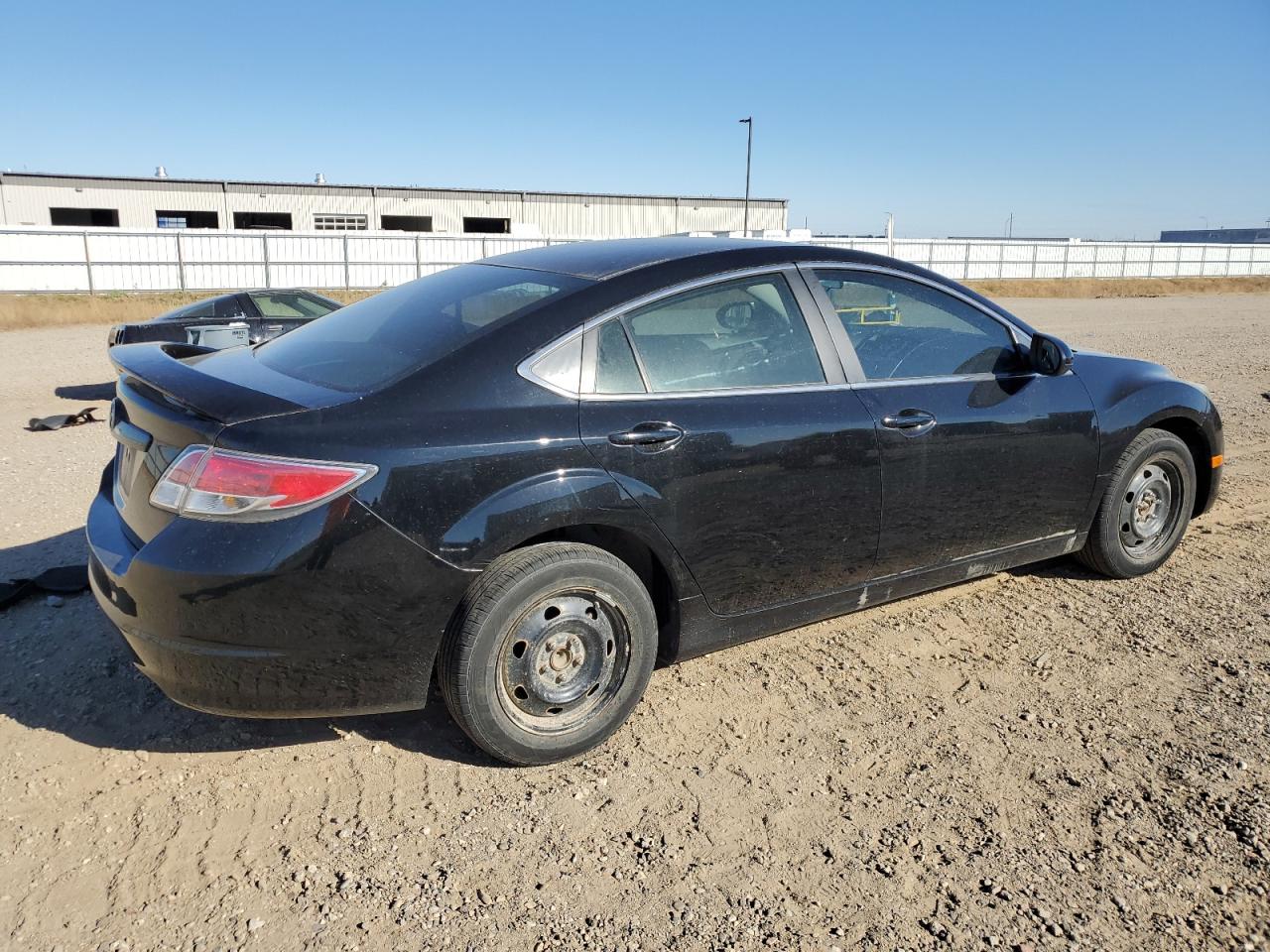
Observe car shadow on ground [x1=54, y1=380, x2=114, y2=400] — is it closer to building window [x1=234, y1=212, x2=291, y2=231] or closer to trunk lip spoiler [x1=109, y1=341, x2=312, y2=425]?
trunk lip spoiler [x1=109, y1=341, x2=312, y2=425]

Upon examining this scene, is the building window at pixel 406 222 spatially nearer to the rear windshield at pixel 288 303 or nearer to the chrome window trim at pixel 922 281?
the rear windshield at pixel 288 303

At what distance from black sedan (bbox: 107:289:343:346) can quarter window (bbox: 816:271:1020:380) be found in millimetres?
8176

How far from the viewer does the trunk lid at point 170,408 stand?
2.80 m

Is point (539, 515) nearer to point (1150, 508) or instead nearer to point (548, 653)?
point (548, 653)

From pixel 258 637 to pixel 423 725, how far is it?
89 cm

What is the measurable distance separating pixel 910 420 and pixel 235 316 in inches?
386

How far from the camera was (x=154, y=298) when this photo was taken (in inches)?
1031

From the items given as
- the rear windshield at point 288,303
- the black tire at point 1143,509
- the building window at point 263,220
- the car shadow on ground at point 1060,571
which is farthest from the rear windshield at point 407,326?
the building window at point 263,220

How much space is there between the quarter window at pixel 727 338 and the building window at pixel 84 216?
42978 millimetres

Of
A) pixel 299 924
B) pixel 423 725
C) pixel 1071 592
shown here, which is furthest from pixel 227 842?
pixel 1071 592

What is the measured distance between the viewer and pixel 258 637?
275 centimetres

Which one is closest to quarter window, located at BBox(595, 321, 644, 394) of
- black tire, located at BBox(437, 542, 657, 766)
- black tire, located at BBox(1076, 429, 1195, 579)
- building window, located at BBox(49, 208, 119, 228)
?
black tire, located at BBox(437, 542, 657, 766)

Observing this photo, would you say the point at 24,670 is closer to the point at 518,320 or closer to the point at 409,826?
the point at 409,826

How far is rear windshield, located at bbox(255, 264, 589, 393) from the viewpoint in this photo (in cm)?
311
